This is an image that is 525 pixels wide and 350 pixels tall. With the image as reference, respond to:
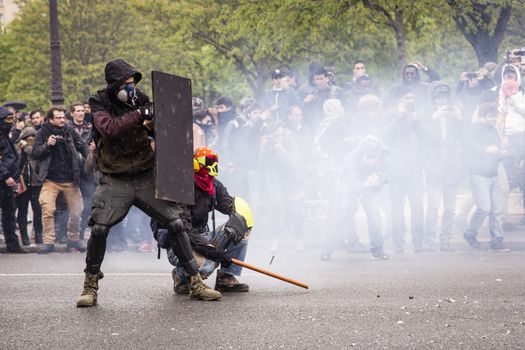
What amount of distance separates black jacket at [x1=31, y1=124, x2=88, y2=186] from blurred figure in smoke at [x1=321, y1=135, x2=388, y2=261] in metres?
3.33

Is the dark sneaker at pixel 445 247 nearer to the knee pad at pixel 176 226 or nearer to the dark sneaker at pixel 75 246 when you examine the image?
the dark sneaker at pixel 75 246

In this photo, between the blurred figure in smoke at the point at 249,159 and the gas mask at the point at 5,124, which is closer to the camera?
the gas mask at the point at 5,124

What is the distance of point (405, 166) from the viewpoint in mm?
13297

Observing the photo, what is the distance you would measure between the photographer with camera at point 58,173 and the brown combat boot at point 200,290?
208 inches

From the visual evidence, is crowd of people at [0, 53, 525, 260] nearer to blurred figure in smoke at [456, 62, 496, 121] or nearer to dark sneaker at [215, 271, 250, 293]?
blurred figure in smoke at [456, 62, 496, 121]

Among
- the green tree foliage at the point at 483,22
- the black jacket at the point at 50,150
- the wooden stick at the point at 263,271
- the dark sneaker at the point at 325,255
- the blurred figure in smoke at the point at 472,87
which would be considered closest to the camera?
the wooden stick at the point at 263,271

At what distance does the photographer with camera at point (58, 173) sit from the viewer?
45.0 feet

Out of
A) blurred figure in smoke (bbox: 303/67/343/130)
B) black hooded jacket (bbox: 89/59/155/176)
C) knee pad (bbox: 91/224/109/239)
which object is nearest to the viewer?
black hooded jacket (bbox: 89/59/155/176)

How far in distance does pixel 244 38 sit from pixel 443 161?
20.9 metres

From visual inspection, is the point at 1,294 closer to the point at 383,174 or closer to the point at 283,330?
the point at 283,330

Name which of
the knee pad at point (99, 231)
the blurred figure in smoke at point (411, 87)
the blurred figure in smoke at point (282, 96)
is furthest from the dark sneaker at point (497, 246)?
the knee pad at point (99, 231)

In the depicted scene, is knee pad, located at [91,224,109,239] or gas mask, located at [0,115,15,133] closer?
knee pad, located at [91,224,109,239]

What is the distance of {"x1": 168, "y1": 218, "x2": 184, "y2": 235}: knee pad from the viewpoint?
28.1ft

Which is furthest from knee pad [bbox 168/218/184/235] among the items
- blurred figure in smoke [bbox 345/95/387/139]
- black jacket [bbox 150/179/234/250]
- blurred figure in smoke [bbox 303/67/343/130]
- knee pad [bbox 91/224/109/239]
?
blurred figure in smoke [bbox 303/67/343/130]
